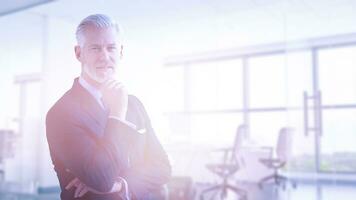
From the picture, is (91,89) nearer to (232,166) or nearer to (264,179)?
(232,166)

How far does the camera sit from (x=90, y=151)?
861 mm

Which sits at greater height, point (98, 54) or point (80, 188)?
point (98, 54)

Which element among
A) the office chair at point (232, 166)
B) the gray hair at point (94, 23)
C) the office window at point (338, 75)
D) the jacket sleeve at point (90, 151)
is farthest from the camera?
the office window at point (338, 75)

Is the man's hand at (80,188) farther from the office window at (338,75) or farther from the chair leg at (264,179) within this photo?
the office window at (338,75)

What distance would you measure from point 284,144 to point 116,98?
17.8 feet

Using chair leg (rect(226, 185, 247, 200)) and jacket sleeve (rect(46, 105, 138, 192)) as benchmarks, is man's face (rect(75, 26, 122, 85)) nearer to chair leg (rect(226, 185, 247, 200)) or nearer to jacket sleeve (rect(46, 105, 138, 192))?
jacket sleeve (rect(46, 105, 138, 192))

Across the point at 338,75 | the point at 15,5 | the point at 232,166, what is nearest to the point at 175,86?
the point at 338,75

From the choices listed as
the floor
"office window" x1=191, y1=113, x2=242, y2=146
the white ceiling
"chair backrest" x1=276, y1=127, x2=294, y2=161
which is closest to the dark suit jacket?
the white ceiling

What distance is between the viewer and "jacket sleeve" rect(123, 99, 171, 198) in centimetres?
97

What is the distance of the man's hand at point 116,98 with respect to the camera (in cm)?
91

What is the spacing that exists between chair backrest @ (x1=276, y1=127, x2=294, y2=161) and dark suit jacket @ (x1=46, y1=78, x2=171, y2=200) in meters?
5.26

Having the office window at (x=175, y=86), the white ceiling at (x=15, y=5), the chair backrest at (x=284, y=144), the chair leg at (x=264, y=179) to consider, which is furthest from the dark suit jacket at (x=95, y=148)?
the office window at (x=175, y=86)

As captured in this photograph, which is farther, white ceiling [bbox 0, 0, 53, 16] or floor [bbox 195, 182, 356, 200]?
floor [bbox 195, 182, 356, 200]

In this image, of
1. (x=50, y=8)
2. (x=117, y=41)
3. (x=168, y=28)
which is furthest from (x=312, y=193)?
(x=117, y=41)
